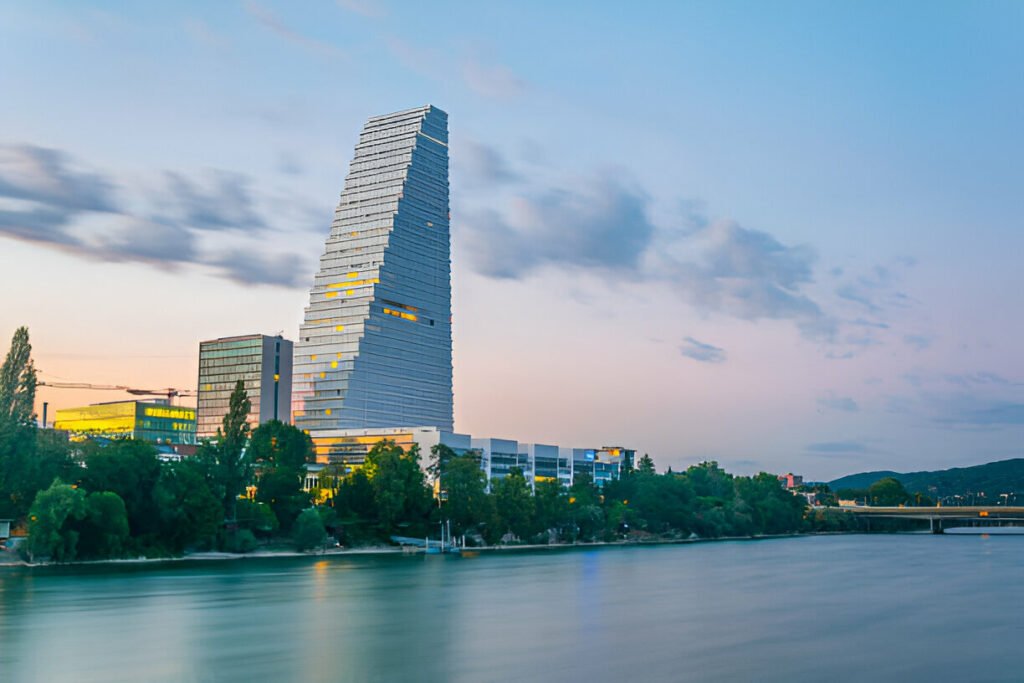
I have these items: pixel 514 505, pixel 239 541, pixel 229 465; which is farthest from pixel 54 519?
pixel 514 505

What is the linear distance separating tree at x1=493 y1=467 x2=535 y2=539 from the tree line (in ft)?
0.59

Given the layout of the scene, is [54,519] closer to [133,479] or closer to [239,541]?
[133,479]

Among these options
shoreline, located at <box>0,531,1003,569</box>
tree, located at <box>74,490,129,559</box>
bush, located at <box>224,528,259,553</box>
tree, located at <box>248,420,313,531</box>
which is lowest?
shoreline, located at <box>0,531,1003,569</box>

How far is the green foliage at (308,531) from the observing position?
A: 128 meters

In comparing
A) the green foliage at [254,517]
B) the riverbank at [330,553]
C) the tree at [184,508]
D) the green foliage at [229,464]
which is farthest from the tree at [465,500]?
the tree at [184,508]

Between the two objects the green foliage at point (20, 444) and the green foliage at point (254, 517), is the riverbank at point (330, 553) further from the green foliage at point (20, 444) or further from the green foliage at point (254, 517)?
the green foliage at point (20, 444)

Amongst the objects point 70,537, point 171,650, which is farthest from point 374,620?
point 70,537

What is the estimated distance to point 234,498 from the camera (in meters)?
122

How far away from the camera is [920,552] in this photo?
14975cm

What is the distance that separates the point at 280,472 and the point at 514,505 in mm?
36265

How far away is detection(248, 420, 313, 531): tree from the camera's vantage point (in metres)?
132

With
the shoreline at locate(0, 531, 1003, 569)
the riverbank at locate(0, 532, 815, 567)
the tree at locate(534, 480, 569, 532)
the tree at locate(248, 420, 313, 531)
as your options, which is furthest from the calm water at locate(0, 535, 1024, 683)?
the tree at locate(534, 480, 569, 532)

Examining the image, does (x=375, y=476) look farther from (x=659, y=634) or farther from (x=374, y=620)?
(x=659, y=634)

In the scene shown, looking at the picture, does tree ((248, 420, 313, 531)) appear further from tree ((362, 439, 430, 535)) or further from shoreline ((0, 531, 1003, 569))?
tree ((362, 439, 430, 535))
